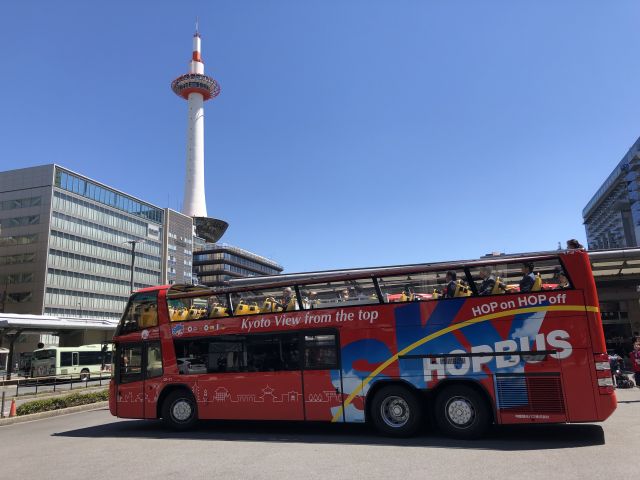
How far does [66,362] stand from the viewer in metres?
38.0

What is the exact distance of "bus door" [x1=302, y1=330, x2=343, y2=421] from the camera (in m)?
11.0

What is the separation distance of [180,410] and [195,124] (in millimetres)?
114951

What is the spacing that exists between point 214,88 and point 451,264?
399 feet

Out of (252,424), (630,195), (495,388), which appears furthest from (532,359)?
(630,195)

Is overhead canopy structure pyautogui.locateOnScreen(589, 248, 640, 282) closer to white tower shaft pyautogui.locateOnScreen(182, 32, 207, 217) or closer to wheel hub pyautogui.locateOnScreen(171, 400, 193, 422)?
wheel hub pyautogui.locateOnScreen(171, 400, 193, 422)

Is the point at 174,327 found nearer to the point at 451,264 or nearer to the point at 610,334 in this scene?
the point at 451,264

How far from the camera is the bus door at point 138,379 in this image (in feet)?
42.4

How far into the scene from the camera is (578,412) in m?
9.12

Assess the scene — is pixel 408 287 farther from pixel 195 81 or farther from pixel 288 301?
pixel 195 81

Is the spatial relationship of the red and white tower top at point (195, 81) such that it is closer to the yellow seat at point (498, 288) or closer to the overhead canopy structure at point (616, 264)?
the overhead canopy structure at point (616, 264)

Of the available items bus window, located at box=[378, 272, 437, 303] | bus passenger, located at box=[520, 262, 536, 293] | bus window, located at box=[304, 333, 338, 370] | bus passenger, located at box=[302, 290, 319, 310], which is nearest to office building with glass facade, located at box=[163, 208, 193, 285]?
bus passenger, located at box=[302, 290, 319, 310]

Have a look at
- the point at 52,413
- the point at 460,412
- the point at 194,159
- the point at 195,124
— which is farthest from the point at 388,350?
the point at 195,124

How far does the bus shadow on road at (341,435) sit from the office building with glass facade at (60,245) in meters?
67.9

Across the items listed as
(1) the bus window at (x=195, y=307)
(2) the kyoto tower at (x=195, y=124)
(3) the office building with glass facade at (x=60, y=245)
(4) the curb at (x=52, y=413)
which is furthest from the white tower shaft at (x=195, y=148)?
(1) the bus window at (x=195, y=307)
